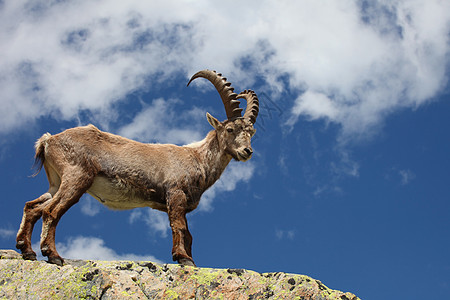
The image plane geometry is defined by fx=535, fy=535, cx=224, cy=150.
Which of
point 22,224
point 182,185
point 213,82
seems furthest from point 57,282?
point 213,82

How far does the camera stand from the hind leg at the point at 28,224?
10.7 metres

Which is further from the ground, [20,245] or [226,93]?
[226,93]

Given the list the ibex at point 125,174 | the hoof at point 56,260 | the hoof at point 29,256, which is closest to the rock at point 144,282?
the hoof at point 56,260

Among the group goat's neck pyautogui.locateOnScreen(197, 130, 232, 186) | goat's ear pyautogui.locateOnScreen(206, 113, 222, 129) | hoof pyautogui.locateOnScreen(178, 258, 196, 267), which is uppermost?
goat's ear pyautogui.locateOnScreen(206, 113, 222, 129)

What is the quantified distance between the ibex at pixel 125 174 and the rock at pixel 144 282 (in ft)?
2.64

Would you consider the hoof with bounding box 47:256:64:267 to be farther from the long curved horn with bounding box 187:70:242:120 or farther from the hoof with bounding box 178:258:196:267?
the long curved horn with bounding box 187:70:242:120

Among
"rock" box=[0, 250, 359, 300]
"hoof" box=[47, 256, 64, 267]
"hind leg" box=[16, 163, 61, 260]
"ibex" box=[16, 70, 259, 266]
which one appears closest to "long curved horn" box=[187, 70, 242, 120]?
"ibex" box=[16, 70, 259, 266]

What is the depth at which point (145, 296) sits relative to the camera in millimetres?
9719

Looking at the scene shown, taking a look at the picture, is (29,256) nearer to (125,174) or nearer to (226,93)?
(125,174)

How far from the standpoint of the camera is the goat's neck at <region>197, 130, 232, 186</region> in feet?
42.9

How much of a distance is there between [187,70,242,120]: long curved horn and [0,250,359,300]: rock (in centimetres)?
456

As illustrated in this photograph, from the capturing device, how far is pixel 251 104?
14.1 m

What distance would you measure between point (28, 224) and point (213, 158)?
15.0ft

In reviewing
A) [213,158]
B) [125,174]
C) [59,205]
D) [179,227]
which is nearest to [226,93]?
[213,158]
